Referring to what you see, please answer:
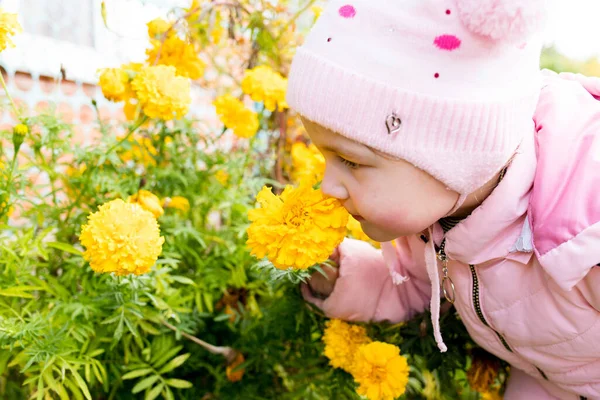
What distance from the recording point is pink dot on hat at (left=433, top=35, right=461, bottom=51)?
2.02ft

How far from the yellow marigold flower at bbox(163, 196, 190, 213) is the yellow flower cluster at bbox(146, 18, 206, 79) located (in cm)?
28

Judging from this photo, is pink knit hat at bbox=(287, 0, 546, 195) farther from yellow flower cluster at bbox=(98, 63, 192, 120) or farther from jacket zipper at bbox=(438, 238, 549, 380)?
yellow flower cluster at bbox=(98, 63, 192, 120)

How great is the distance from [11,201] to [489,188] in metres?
0.81

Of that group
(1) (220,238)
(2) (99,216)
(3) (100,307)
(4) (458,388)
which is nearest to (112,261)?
(2) (99,216)

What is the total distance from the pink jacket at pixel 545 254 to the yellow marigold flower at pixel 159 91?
45 cm

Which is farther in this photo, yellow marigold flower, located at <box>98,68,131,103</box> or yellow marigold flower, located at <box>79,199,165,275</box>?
yellow marigold flower, located at <box>98,68,131,103</box>

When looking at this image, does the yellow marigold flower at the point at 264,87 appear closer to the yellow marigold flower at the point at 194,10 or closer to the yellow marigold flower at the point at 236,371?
the yellow marigold flower at the point at 194,10

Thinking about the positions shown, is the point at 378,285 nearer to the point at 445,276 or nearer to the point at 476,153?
the point at 445,276

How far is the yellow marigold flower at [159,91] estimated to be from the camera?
933 millimetres

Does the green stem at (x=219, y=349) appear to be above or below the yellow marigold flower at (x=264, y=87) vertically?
below

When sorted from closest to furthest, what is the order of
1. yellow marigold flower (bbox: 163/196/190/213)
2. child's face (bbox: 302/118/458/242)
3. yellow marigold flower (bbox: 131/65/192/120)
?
child's face (bbox: 302/118/458/242), yellow marigold flower (bbox: 131/65/192/120), yellow marigold flower (bbox: 163/196/190/213)

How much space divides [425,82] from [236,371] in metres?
0.77

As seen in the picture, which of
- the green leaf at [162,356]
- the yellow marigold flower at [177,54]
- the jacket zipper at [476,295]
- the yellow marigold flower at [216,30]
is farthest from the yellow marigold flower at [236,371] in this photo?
the yellow marigold flower at [216,30]

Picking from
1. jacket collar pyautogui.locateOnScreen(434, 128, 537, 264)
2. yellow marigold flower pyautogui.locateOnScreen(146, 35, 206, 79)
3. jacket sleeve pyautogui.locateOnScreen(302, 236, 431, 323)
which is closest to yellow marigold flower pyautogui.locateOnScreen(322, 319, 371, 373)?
jacket sleeve pyautogui.locateOnScreen(302, 236, 431, 323)
